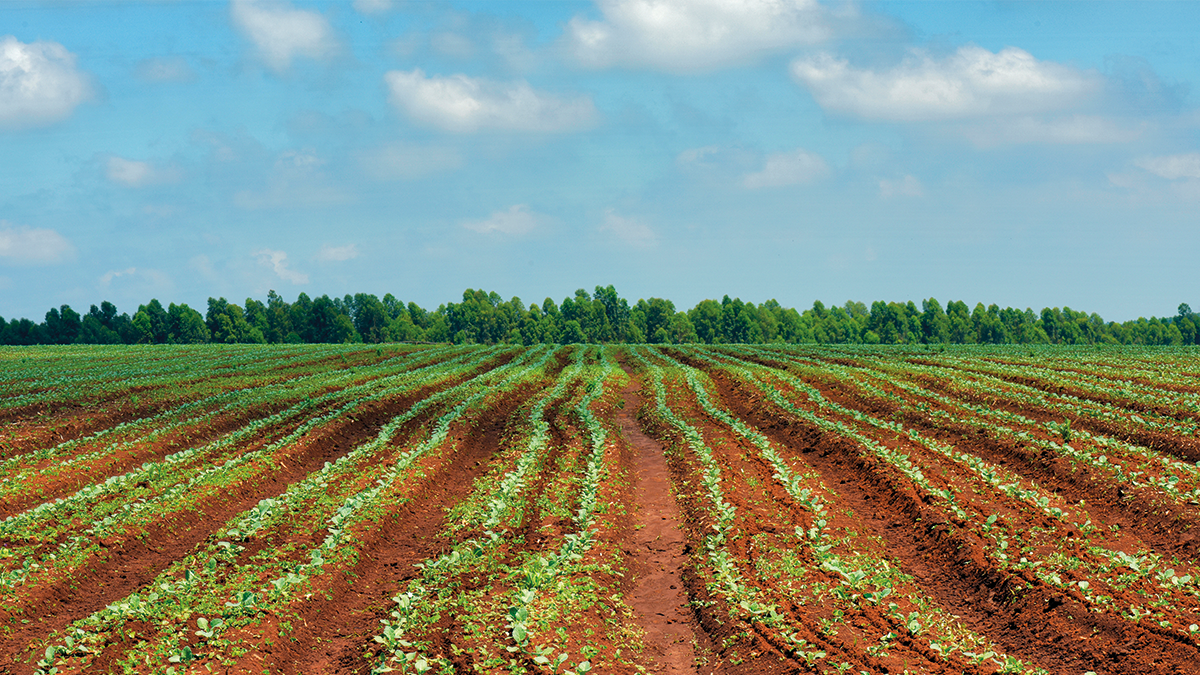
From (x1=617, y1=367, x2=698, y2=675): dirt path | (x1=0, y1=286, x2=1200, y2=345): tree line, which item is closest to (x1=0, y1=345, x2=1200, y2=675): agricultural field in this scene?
(x1=617, y1=367, x2=698, y2=675): dirt path

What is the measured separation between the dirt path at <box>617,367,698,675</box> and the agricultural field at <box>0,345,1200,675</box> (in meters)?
0.06

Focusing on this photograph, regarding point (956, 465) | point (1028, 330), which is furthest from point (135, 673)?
point (1028, 330)

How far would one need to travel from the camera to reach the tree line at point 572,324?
143 m

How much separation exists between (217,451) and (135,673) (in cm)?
1253

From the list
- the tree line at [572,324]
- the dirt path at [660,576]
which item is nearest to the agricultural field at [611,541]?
the dirt path at [660,576]

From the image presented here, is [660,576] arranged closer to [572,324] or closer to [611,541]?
[611,541]

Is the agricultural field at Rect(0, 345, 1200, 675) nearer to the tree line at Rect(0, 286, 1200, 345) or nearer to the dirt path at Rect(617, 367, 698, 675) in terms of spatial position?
the dirt path at Rect(617, 367, 698, 675)

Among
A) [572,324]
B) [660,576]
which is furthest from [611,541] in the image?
[572,324]

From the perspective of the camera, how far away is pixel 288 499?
1531 cm

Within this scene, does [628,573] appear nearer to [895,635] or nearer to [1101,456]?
[895,635]

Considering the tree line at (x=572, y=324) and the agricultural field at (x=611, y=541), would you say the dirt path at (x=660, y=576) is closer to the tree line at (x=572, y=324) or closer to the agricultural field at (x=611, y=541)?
the agricultural field at (x=611, y=541)

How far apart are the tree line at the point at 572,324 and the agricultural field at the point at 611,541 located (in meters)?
126

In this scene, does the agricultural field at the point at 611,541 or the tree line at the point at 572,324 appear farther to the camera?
the tree line at the point at 572,324

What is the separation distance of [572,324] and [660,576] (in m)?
143
